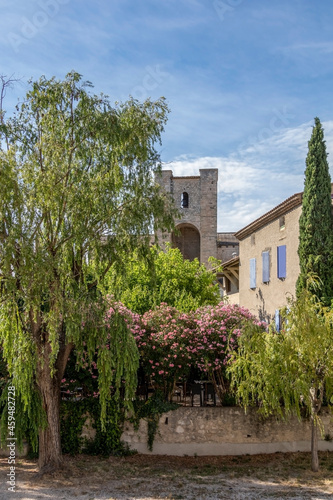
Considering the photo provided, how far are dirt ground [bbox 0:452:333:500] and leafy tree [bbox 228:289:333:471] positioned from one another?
0.98m

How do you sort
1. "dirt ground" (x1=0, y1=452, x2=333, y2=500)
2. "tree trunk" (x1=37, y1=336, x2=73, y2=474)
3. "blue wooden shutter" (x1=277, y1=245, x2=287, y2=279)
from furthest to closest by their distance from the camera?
1. "blue wooden shutter" (x1=277, y1=245, x2=287, y2=279)
2. "tree trunk" (x1=37, y1=336, x2=73, y2=474)
3. "dirt ground" (x1=0, y1=452, x2=333, y2=500)

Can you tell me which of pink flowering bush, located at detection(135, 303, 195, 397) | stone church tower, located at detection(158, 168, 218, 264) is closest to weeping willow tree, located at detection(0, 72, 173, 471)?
pink flowering bush, located at detection(135, 303, 195, 397)

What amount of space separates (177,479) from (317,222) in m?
8.46

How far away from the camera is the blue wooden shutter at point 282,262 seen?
16734 mm

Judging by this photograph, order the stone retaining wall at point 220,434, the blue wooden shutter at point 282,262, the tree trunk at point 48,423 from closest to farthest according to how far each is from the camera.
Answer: the tree trunk at point 48,423
the stone retaining wall at point 220,434
the blue wooden shutter at point 282,262

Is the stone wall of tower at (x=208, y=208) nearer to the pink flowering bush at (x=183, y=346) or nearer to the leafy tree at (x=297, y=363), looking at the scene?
the pink flowering bush at (x=183, y=346)

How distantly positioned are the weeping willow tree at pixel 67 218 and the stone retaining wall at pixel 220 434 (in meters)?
2.54

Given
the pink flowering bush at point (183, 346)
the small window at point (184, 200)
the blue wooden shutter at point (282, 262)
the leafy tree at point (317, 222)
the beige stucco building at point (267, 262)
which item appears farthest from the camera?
the small window at point (184, 200)

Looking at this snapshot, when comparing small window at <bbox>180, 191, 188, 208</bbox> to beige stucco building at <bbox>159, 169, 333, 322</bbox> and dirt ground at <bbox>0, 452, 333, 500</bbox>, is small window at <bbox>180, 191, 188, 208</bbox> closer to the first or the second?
beige stucco building at <bbox>159, 169, 333, 322</bbox>

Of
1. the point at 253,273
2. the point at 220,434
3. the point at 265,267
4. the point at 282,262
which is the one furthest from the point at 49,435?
the point at 253,273

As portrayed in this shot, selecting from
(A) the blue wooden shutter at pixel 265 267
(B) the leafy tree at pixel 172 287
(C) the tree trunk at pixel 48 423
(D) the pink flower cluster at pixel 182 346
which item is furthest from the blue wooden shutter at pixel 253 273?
(C) the tree trunk at pixel 48 423

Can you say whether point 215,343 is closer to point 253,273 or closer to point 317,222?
point 317,222

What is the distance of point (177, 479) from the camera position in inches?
404

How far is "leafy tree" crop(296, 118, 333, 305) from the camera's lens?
47.3 ft
